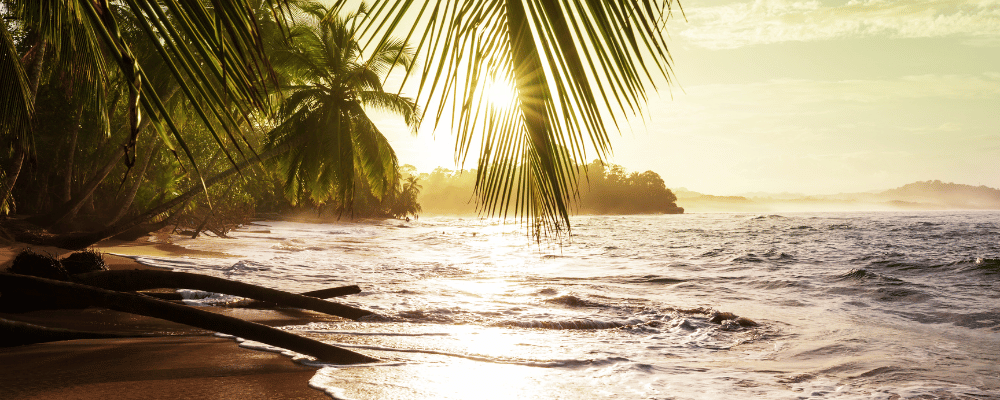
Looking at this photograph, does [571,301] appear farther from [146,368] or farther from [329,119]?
[329,119]

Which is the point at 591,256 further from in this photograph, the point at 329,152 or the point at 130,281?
the point at 130,281

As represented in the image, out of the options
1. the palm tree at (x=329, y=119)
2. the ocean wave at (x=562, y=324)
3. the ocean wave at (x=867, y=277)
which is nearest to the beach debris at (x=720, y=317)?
the ocean wave at (x=562, y=324)

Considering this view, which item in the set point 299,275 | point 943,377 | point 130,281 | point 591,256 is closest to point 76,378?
→ point 130,281

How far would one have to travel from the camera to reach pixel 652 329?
6.94 meters

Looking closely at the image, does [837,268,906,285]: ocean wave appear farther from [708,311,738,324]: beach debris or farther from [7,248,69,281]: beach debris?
[7,248,69,281]: beach debris

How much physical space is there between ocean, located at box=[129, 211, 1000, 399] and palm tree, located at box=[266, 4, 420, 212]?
2836 millimetres

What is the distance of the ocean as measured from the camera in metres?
4.40

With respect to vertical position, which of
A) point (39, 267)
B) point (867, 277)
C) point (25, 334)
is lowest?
point (867, 277)

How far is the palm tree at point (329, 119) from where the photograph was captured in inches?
622

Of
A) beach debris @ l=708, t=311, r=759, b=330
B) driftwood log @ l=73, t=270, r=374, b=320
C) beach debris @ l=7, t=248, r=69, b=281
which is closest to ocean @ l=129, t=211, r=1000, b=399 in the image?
beach debris @ l=708, t=311, r=759, b=330

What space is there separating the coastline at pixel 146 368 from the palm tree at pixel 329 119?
424 inches

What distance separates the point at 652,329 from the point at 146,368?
5.05 meters

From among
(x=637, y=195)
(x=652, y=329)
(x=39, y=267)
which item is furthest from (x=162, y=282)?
(x=637, y=195)

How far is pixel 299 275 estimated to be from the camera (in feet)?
36.4
